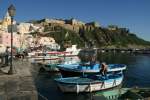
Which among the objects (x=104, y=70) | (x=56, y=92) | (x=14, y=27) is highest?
(x=14, y=27)

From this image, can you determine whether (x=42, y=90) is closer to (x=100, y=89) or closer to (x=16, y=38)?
(x=100, y=89)

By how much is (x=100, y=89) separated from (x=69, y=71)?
9.96 metres

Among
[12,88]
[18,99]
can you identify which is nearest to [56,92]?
[12,88]

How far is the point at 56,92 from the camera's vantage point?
103 ft

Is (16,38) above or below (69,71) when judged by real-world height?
above

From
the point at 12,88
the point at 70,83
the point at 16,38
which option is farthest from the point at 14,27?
the point at 16,38

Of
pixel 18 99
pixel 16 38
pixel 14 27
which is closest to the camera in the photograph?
pixel 18 99

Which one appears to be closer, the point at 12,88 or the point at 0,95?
the point at 0,95

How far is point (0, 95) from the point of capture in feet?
45.1

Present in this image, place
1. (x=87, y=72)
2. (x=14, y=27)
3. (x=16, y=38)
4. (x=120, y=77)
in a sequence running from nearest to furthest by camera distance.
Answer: (x=14, y=27) < (x=120, y=77) < (x=87, y=72) < (x=16, y=38)

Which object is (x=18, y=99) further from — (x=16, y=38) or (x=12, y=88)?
(x=16, y=38)

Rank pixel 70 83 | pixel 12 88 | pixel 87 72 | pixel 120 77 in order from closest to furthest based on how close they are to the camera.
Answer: pixel 12 88
pixel 70 83
pixel 120 77
pixel 87 72

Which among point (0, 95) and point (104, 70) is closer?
point (0, 95)

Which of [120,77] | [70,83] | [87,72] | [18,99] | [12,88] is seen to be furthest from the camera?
[87,72]
